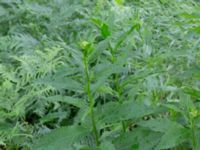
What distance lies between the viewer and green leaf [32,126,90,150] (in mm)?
1268

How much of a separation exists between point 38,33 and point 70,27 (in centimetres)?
19

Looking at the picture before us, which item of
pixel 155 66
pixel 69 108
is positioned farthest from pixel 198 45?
pixel 69 108

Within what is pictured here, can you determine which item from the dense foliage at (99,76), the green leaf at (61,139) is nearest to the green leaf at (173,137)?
the dense foliage at (99,76)

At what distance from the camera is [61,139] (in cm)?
128

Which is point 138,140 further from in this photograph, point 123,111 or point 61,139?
point 61,139

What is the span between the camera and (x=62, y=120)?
7.30ft

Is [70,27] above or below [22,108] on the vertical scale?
above

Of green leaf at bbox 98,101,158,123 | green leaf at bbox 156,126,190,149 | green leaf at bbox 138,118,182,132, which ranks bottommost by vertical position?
green leaf at bbox 156,126,190,149

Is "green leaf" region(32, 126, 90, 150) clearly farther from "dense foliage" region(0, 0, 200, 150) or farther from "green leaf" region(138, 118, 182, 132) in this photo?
"green leaf" region(138, 118, 182, 132)

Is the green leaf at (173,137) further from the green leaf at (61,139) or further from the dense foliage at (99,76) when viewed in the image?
the green leaf at (61,139)

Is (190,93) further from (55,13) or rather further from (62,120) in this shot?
(55,13)

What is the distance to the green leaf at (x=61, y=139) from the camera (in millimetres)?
1268

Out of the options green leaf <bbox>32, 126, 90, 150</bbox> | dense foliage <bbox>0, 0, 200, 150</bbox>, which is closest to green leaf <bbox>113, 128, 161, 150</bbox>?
dense foliage <bbox>0, 0, 200, 150</bbox>

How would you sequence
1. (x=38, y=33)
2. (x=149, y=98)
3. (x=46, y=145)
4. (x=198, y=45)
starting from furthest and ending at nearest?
1. (x=38, y=33)
2. (x=198, y=45)
3. (x=149, y=98)
4. (x=46, y=145)
